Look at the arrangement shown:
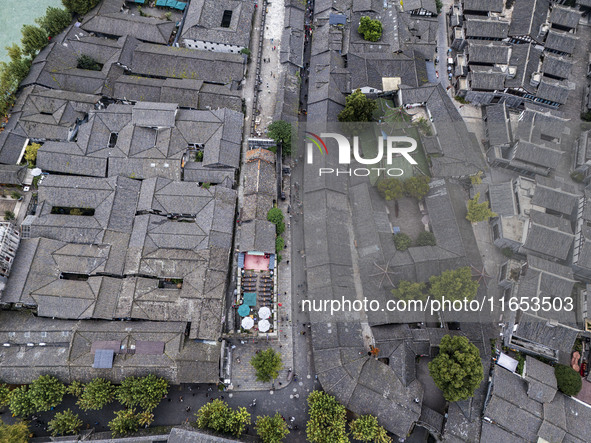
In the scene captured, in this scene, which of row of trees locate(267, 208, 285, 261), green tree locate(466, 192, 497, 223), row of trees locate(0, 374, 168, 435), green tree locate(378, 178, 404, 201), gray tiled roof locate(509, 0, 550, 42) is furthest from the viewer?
gray tiled roof locate(509, 0, 550, 42)

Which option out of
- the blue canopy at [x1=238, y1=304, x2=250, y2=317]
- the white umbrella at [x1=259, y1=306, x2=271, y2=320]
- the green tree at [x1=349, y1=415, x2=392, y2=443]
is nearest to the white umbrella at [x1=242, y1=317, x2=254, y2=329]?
the blue canopy at [x1=238, y1=304, x2=250, y2=317]

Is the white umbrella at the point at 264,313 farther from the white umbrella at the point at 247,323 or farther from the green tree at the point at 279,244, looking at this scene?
the green tree at the point at 279,244

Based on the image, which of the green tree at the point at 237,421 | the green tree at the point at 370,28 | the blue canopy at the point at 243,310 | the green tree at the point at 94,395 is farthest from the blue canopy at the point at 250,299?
the green tree at the point at 370,28

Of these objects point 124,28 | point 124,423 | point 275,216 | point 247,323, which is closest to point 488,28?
point 275,216

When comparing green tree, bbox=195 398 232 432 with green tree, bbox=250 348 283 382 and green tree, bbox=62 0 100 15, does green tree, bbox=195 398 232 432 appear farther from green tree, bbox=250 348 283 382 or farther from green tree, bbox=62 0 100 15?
green tree, bbox=62 0 100 15

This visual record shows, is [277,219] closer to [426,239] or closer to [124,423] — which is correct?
[426,239]

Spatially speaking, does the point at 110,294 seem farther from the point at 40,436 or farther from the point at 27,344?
the point at 40,436

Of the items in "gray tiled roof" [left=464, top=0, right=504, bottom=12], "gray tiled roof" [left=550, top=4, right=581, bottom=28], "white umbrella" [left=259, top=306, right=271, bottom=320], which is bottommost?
"white umbrella" [left=259, top=306, right=271, bottom=320]
